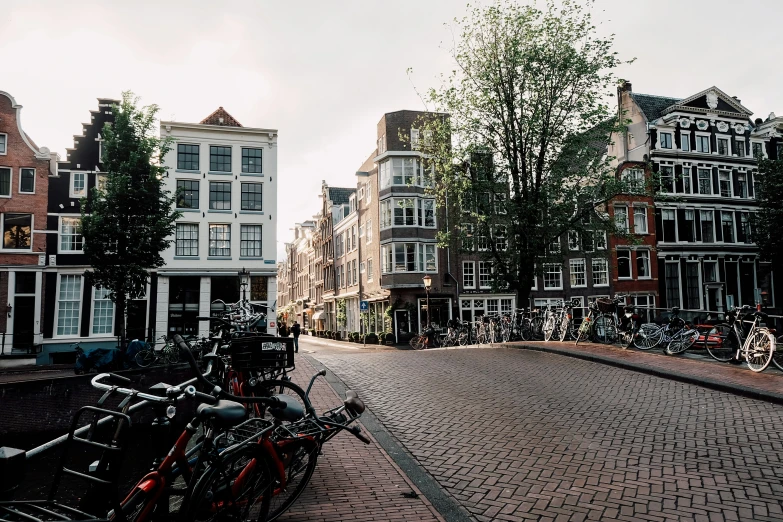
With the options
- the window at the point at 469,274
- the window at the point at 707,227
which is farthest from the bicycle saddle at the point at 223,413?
the window at the point at 707,227

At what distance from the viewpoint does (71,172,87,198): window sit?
96.0 feet

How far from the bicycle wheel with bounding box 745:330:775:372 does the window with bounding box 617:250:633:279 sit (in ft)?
98.9

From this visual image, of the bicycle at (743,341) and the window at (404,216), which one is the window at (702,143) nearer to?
the window at (404,216)

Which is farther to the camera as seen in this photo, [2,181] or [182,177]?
[182,177]

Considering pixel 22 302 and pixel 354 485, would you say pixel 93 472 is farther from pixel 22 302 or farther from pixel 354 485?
pixel 22 302

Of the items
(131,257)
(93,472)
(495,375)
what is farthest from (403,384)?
(131,257)

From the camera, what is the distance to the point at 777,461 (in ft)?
19.6

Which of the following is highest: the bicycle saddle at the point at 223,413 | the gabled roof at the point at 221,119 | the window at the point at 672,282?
the gabled roof at the point at 221,119

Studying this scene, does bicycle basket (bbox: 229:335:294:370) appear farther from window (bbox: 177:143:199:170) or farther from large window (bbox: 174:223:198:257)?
window (bbox: 177:143:199:170)

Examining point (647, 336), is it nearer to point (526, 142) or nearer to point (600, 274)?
point (526, 142)

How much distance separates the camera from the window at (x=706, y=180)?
1604 inches

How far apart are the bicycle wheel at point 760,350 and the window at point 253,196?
26.2 m

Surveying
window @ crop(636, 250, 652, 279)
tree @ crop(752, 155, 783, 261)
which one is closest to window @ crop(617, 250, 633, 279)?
window @ crop(636, 250, 652, 279)

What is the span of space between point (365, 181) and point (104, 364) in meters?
33.0
